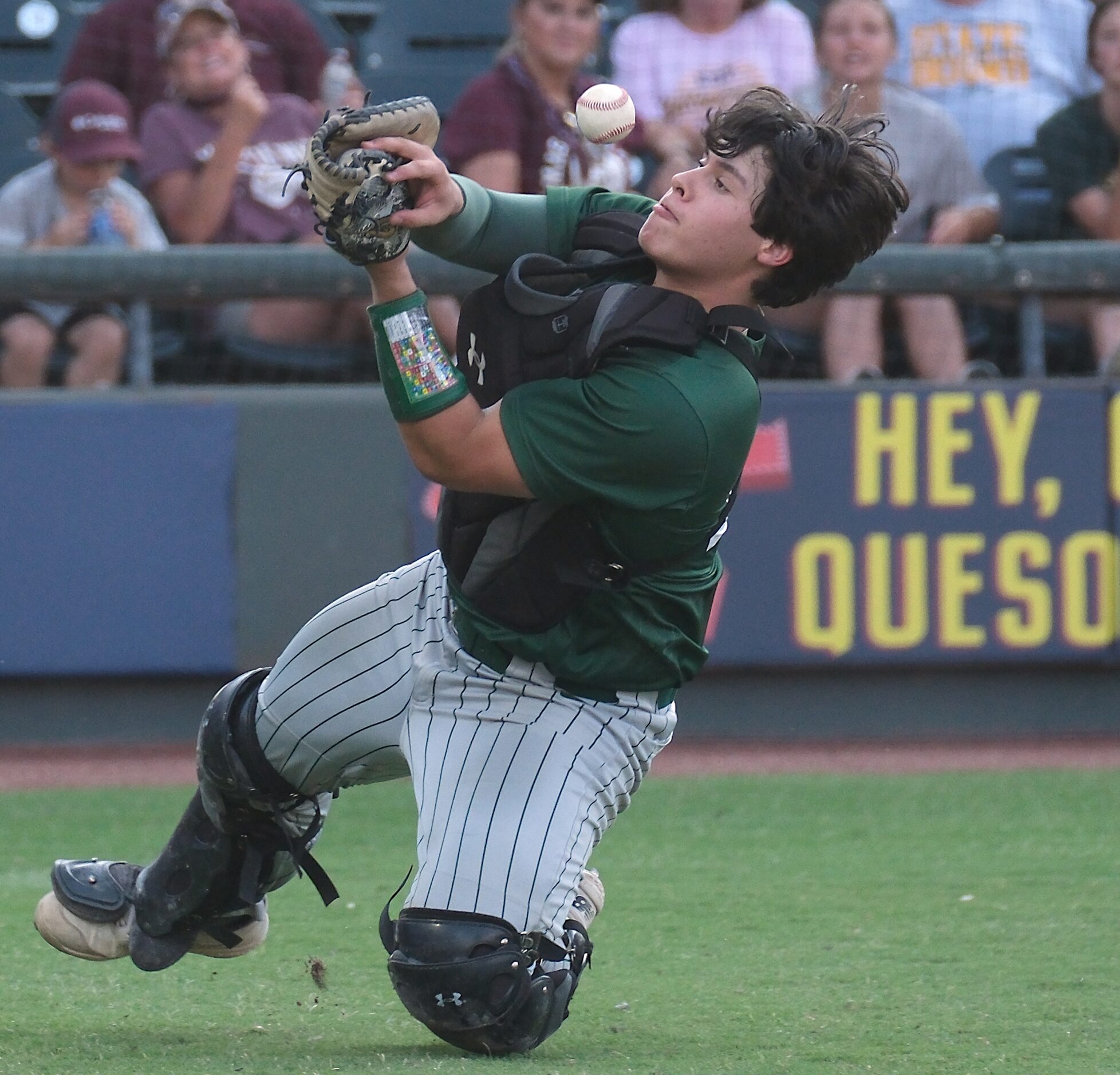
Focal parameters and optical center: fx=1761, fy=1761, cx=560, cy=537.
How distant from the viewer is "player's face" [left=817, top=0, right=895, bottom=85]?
6141 millimetres

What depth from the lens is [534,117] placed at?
5914 mm

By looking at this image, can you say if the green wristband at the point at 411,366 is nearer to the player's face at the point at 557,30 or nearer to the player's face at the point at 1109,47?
the player's face at the point at 557,30

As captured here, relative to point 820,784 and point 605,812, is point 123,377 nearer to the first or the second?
point 820,784

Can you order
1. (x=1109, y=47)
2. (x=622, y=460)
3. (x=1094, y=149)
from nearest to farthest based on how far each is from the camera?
1. (x=622, y=460)
2. (x=1094, y=149)
3. (x=1109, y=47)

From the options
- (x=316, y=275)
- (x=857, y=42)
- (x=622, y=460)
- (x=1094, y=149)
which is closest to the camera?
(x=622, y=460)

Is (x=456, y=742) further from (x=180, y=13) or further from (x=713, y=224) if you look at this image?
(x=180, y=13)

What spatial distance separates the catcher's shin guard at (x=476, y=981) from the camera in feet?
8.67

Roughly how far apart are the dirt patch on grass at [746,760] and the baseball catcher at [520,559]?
8.04 feet

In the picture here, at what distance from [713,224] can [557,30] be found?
11.3 feet

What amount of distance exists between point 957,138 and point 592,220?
3.64 m

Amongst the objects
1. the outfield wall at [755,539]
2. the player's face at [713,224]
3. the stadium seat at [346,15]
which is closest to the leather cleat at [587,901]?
the player's face at [713,224]

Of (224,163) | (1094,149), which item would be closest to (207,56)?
(224,163)

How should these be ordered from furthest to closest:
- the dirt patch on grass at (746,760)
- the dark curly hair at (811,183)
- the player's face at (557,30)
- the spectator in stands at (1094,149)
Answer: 1. the spectator in stands at (1094,149)
2. the player's face at (557,30)
3. the dirt patch on grass at (746,760)
4. the dark curly hair at (811,183)

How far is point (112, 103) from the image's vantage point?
5.93 metres
